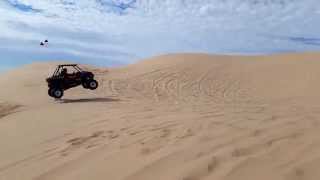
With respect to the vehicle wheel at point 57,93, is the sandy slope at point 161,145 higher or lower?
lower

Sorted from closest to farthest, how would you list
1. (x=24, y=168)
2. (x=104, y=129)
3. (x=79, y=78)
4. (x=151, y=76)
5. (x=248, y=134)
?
(x=24, y=168)
(x=248, y=134)
(x=104, y=129)
(x=79, y=78)
(x=151, y=76)

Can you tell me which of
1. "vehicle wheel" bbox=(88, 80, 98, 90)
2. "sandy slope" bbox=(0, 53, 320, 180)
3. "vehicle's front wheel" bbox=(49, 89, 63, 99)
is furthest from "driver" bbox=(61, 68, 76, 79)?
"sandy slope" bbox=(0, 53, 320, 180)

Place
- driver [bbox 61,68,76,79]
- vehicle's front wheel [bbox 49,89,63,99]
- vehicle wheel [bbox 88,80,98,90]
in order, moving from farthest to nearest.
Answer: vehicle wheel [bbox 88,80,98,90], driver [bbox 61,68,76,79], vehicle's front wheel [bbox 49,89,63,99]

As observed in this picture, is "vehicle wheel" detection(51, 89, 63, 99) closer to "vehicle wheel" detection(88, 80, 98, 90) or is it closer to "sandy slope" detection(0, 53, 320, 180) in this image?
"vehicle wheel" detection(88, 80, 98, 90)

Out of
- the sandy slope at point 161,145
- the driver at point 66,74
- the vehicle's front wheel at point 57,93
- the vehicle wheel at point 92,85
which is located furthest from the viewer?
the vehicle wheel at point 92,85

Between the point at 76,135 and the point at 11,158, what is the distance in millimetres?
1119

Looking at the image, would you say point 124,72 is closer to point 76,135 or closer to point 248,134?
point 76,135

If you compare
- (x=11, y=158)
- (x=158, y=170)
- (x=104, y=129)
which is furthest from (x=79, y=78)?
(x=158, y=170)

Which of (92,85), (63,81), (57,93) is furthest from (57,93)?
(92,85)

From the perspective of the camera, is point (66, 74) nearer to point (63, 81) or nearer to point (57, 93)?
point (63, 81)

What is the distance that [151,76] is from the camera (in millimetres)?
20359

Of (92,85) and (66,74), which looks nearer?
(66,74)

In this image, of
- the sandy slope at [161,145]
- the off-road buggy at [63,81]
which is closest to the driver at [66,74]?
the off-road buggy at [63,81]

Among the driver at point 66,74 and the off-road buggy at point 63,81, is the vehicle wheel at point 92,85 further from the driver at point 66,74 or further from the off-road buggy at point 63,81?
the driver at point 66,74
